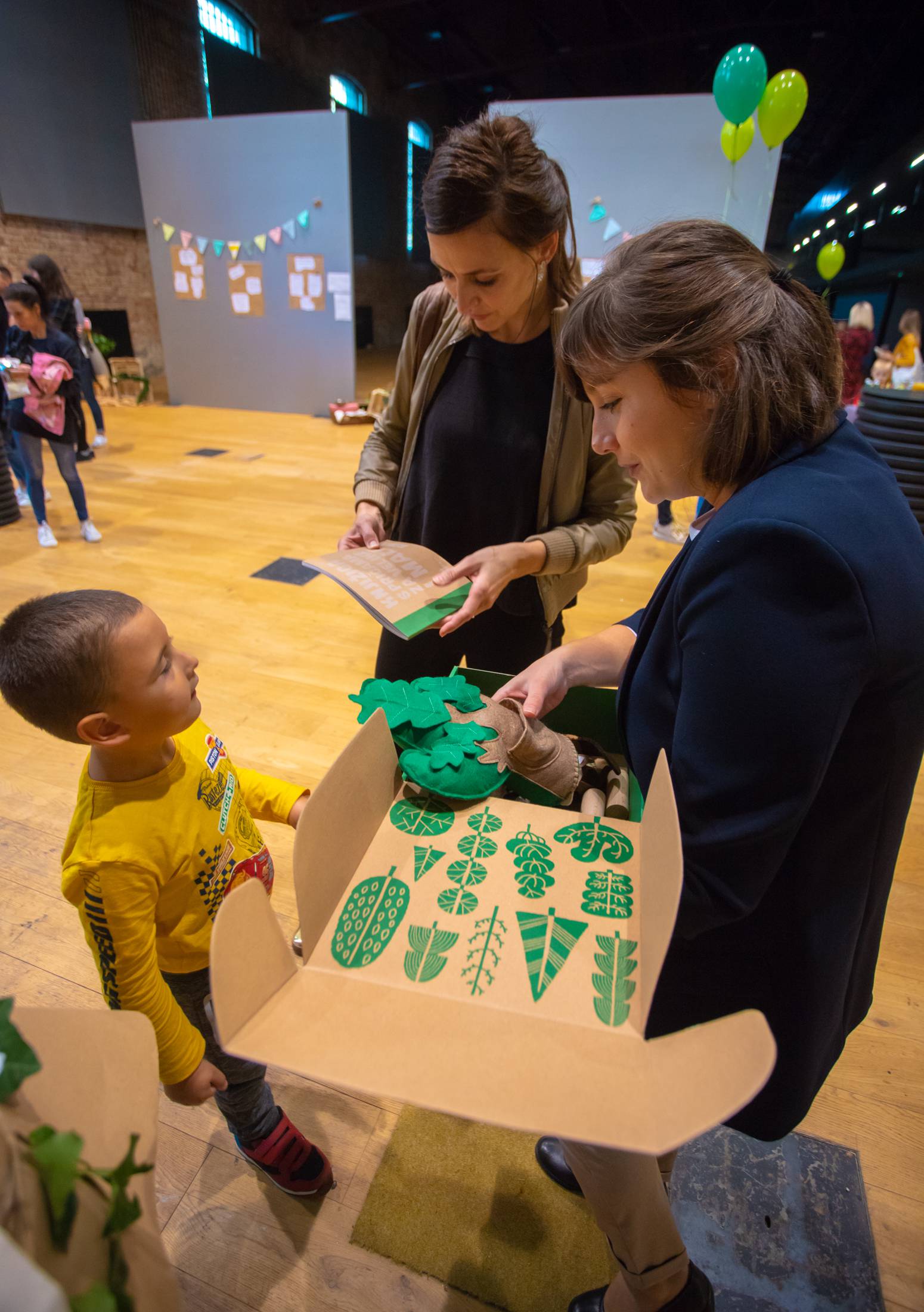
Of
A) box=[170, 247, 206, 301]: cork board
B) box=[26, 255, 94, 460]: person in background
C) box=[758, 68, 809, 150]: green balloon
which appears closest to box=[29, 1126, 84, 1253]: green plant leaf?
box=[26, 255, 94, 460]: person in background

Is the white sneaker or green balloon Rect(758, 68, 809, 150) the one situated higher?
green balloon Rect(758, 68, 809, 150)

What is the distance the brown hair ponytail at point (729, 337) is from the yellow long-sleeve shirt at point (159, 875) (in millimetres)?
747

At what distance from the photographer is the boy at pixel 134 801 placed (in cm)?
84

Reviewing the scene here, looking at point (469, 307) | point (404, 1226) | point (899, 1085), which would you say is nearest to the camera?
point (404, 1226)

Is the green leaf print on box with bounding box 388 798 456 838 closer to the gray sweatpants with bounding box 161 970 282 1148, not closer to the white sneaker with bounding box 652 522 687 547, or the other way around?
the gray sweatpants with bounding box 161 970 282 1148

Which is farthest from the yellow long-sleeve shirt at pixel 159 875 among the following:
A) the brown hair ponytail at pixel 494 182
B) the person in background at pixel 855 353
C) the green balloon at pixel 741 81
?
the green balloon at pixel 741 81

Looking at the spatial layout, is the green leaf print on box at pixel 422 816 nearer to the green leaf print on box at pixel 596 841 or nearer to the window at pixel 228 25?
the green leaf print on box at pixel 596 841

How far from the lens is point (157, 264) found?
7859 mm

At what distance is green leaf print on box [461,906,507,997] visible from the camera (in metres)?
0.58

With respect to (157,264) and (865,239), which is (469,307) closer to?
(157,264)

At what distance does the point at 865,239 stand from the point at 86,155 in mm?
9666

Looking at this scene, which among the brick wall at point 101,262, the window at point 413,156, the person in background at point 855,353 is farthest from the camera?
the window at point 413,156

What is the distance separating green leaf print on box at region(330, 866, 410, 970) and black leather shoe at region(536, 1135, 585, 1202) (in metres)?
0.77

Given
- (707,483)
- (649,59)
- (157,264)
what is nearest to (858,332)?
(707,483)
